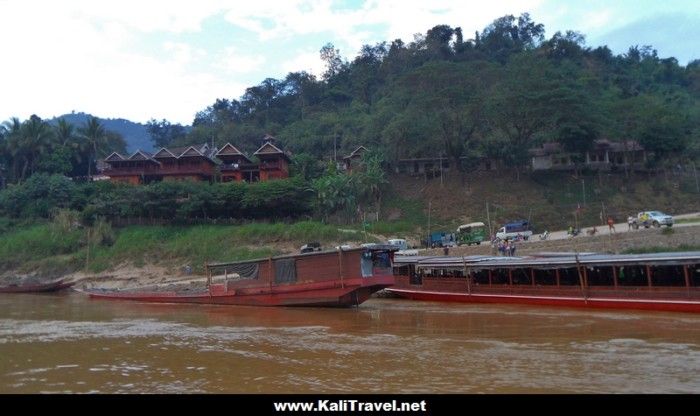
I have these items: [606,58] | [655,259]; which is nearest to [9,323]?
[655,259]

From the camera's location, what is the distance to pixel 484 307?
72.1 ft

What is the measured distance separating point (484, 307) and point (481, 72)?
31392 millimetres

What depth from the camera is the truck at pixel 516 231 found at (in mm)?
36719

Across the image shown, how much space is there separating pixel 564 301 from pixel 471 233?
1833 centimetres

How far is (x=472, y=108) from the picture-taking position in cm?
4534

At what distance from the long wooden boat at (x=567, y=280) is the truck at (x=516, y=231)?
12440 mm

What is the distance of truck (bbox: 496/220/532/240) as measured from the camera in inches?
1446

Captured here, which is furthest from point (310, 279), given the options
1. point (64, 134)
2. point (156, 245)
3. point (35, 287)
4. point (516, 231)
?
point (64, 134)

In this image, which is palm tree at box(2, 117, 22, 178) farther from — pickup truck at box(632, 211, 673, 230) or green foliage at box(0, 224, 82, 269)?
pickup truck at box(632, 211, 673, 230)

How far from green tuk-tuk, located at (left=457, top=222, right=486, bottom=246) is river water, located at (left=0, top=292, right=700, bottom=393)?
16.5m

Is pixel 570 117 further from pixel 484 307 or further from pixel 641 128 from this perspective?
pixel 484 307

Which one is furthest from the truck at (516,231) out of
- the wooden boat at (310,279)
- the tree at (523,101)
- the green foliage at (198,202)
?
the wooden boat at (310,279)

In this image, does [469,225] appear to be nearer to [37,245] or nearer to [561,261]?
A: [561,261]
